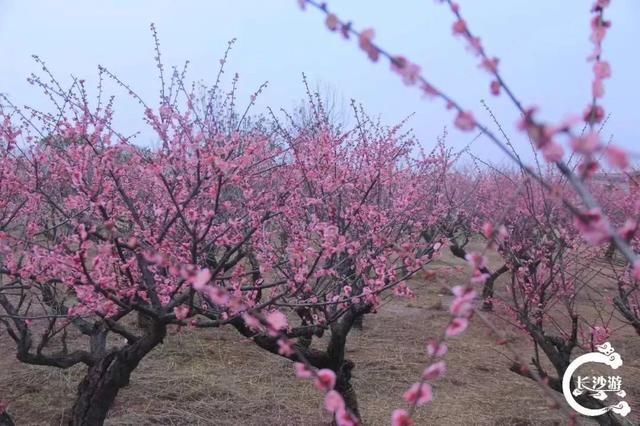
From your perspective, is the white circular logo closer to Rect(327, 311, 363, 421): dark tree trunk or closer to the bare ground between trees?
the bare ground between trees

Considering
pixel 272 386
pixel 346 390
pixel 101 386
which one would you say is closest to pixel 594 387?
pixel 346 390

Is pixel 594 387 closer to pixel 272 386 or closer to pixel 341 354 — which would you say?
pixel 341 354

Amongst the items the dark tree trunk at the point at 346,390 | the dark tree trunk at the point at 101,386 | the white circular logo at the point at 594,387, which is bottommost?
the dark tree trunk at the point at 101,386

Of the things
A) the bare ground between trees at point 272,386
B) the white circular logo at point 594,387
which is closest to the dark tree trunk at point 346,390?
the bare ground between trees at point 272,386

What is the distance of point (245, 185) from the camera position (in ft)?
13.5

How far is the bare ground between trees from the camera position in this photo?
537 cm

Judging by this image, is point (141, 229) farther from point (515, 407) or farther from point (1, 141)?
point (515, 407)

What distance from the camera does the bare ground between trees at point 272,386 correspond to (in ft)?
17.6

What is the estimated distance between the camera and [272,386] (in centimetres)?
614

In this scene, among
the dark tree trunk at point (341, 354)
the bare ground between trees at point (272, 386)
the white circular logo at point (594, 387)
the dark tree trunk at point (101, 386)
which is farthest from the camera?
the bare ground between trees at point (272, 386)

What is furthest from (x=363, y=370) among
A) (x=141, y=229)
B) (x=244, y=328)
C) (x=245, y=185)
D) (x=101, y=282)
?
(x=101, y=282)

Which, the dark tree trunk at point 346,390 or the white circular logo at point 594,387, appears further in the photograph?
the dark tree trunk at point 346,390

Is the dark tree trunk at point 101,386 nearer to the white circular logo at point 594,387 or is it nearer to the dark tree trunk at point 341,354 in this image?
the dark tree trunk at point 341,354

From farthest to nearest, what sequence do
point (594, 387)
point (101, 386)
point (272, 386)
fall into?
point (272, 386), point (594, 387), point (101, 386)
